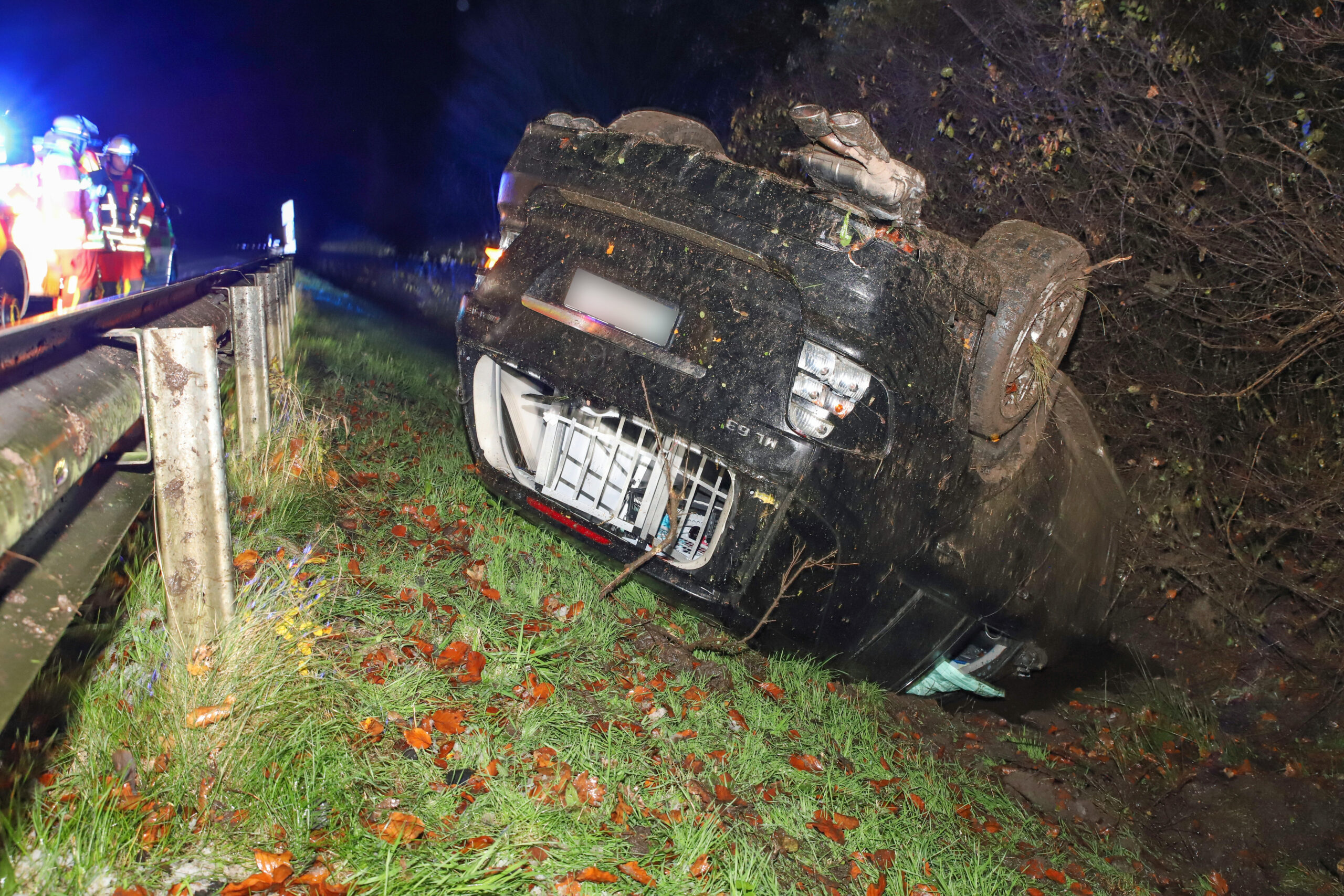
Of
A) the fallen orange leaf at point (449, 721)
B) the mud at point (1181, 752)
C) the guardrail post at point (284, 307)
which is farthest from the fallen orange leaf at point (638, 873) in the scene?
the guardrail post at point (284, 307)

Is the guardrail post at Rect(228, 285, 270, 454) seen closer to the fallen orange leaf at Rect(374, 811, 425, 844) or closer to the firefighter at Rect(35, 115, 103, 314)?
the fallen orange leaf at Rect(374, 811, 425, 844)

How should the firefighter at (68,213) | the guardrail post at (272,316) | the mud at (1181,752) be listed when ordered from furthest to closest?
the firefighter at (68,213)
the guardrail post at (272,316)
the mud at (1181,752)

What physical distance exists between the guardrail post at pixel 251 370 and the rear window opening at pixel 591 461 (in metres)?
1.03

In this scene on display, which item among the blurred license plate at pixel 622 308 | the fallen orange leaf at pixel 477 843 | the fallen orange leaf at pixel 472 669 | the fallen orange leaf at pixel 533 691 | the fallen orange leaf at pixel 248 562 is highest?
the blurred license plate at pixel 622 308

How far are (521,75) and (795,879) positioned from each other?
2560 cm

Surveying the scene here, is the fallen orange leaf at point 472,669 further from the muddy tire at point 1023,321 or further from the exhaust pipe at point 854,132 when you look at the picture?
the exhaust pipe at point 854,132

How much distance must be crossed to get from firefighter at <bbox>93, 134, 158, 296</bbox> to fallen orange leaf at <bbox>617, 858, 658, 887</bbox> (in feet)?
23.3

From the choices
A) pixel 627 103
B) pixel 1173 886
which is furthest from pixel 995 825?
pixel 627 103

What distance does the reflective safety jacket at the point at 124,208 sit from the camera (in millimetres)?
7121

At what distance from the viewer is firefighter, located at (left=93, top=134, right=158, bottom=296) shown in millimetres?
7125

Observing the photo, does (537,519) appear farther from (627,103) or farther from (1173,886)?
(627,103)

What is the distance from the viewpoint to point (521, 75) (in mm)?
24047

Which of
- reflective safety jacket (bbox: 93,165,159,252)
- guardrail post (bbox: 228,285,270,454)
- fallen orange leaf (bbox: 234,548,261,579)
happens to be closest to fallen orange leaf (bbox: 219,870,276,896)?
fallen orange leaf (bbox: 234,548,261,579)

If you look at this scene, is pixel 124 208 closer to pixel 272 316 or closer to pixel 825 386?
pixel 272 316
